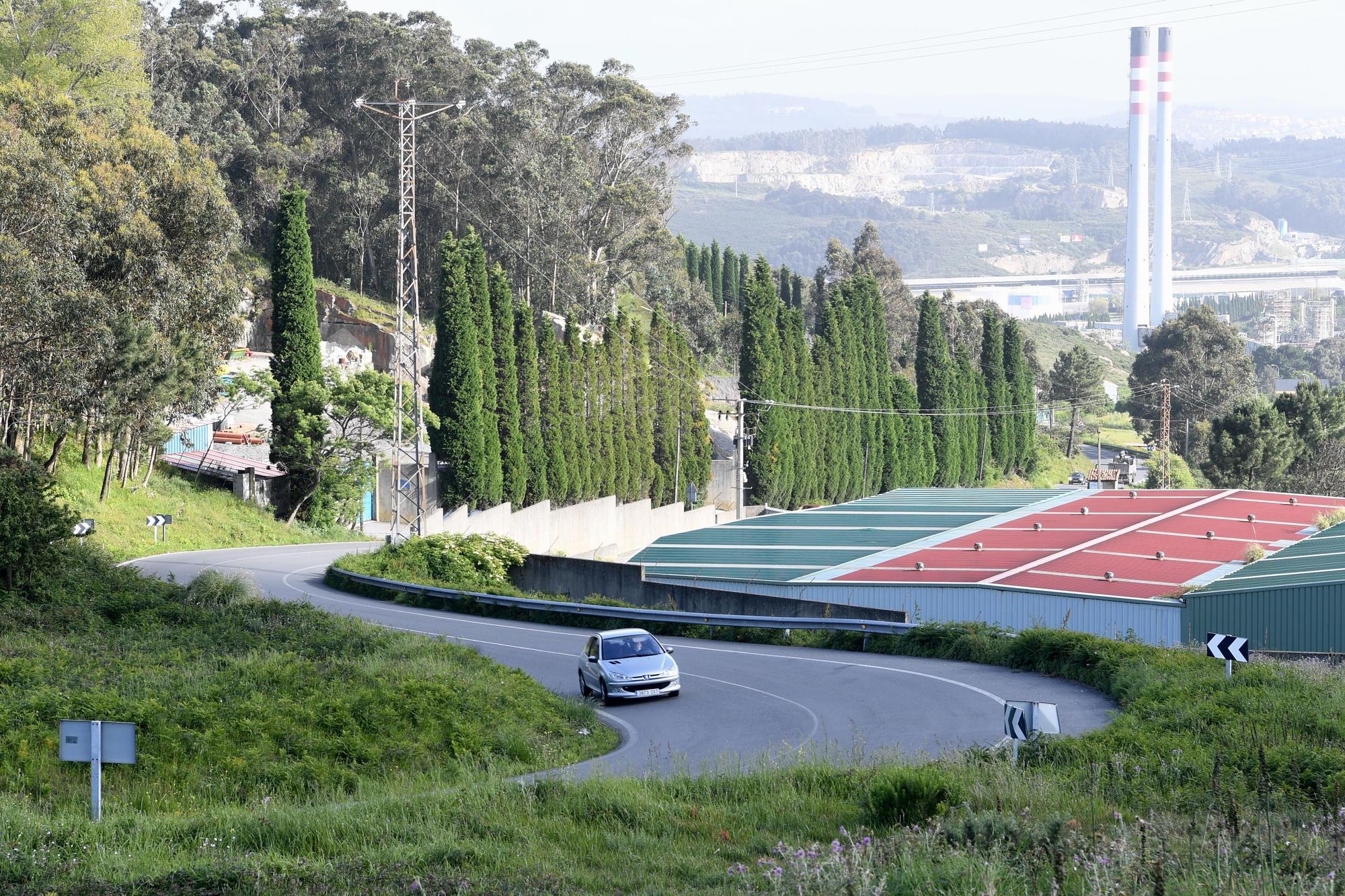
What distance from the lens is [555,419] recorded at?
60156mm

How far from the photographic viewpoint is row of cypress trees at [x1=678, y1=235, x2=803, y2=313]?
135m

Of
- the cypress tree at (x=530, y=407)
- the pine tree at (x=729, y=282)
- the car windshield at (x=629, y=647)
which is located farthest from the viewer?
the pine tree at (x=729, y=282)

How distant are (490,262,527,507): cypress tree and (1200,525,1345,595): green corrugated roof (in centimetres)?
2941

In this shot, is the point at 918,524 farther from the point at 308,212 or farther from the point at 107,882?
the point at 308,212

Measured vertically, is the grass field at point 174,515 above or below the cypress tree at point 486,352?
below

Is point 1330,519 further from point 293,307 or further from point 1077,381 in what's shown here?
point 1077,381

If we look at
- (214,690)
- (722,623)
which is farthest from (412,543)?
(214,690)

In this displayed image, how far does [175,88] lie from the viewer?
3199 inches

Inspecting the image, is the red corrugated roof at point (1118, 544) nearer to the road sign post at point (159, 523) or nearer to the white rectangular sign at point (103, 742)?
the road sign post at point (159, 523)

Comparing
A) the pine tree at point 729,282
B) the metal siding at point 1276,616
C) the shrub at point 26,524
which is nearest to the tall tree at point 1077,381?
the pine tree at point 729,282

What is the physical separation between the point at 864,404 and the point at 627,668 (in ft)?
213

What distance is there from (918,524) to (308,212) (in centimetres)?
Result: 5279

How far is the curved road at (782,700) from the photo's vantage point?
1719cm

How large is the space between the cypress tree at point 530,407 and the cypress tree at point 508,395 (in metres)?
0.33
